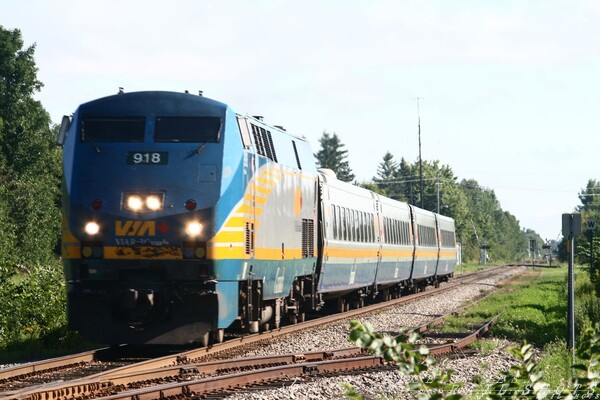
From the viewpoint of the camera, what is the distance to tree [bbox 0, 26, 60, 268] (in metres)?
55.4

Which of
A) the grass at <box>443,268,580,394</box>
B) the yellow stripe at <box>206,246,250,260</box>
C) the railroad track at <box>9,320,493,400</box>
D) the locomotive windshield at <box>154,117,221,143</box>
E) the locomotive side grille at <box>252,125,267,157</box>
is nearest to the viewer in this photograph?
the railroad track at <box>9,320,493,400</box>

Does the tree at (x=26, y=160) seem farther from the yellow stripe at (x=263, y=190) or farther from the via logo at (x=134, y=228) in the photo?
the via logo at (x=134, y=228)

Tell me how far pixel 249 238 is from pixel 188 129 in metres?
1.91

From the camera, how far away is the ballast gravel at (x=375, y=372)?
437 inches

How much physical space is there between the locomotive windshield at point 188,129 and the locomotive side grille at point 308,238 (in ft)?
17.3

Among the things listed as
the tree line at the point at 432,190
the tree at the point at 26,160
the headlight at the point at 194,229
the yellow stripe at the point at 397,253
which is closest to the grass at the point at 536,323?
the yellow stripe at the point at 397,253

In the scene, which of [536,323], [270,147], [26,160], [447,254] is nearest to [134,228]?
[270,147]

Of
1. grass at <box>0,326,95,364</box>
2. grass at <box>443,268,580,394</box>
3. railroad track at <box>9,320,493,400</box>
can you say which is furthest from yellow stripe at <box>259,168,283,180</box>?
grass at <box>443,268,580,394</box>

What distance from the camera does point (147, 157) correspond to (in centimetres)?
1448

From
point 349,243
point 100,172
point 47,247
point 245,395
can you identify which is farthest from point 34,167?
point 245,395

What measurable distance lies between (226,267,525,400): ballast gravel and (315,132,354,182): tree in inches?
4950

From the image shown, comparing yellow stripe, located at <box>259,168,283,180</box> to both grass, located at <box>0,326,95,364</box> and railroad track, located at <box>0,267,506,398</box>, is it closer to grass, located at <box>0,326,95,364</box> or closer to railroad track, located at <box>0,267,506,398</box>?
railroad track, located at <box>0,267,506,398</box>

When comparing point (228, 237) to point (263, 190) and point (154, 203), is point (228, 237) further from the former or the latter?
point (263, 190)

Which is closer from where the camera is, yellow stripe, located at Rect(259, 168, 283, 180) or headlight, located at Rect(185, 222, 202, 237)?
headlight, located at Rect(185, 222, 202, 237)
